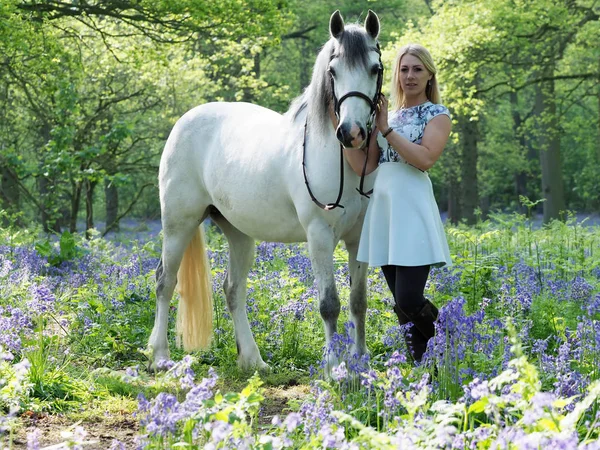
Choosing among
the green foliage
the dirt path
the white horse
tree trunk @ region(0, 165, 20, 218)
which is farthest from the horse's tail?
tree trunk @ region(0, 165, 20, 218)

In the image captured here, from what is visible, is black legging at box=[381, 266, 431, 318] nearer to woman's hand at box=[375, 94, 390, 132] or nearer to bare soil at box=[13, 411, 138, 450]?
woman's hand at box=[375, 94, 390, 132]

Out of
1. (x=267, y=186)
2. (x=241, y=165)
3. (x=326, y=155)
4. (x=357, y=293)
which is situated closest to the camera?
(x=326, y=155)

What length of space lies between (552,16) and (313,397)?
1529 centimetres

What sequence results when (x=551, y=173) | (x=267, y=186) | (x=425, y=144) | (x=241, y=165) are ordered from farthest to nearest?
(x=551, y=173), (x=241, y=165), (x=267, y=186), (x=425, y=144)

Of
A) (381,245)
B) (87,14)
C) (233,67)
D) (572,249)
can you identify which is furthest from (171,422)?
(233,67)

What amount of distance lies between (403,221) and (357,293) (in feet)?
3.27

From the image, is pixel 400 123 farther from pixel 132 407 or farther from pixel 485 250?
pixel 485 250

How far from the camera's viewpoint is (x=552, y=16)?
1694 cm

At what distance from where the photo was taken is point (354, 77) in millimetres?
4262

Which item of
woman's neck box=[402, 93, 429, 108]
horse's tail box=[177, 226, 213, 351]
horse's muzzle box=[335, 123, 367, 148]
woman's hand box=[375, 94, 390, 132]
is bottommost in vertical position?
horse's tail box=[177, 226, 213, 351]

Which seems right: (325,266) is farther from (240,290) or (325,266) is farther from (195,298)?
(195,298)

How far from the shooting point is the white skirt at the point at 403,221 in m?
4.26

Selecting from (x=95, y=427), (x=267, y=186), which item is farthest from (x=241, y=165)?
(x=95, y=427)

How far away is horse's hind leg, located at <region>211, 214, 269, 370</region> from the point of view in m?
5.86
